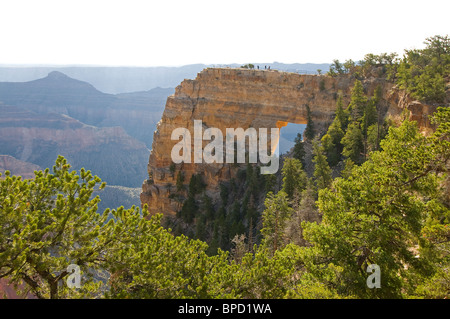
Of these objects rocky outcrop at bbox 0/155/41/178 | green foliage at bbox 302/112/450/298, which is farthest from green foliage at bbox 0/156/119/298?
rocky outcrop at bbox 0/155/41/178

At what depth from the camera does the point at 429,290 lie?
1168 cm

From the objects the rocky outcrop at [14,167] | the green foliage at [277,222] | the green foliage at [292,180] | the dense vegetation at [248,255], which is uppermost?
the dense vegetation at [248,255]

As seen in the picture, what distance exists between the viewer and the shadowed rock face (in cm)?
5744

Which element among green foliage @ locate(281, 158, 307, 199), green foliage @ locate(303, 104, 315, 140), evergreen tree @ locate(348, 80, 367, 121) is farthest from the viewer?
green foliage @ locate(303, 104, 315, 140)

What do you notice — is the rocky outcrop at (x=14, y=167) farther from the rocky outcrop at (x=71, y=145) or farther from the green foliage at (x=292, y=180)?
the green foliage at (x=292, y=180)

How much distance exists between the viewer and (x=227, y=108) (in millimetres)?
61750

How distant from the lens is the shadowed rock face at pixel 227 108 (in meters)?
57.4

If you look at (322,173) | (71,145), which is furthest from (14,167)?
(322,173)

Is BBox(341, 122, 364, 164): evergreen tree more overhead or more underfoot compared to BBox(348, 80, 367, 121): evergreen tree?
more underfoot

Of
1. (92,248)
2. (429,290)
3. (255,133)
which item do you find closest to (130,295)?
(92,248)

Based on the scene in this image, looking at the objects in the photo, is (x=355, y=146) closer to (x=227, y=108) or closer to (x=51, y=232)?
(x=227, y=108)

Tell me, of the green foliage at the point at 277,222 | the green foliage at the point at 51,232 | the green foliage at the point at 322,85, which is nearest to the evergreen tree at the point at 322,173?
the green foliage at the point at 277,222

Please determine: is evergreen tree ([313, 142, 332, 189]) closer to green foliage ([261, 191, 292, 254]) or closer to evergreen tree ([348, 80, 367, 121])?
green foliage ([261, 191, 292, 254])

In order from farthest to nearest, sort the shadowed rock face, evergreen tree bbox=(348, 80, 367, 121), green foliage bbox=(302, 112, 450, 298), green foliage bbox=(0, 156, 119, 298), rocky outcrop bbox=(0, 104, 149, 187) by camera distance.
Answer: rocky outcrop bbox=(0, 104, 149, 187)
the shadowed rock face
evergreen tree bbox=(348, 80, 367, 121)
green foliage bbox=(302, 112, 450, 298)
green foliage bbox=(0, 156, 119, 298)
